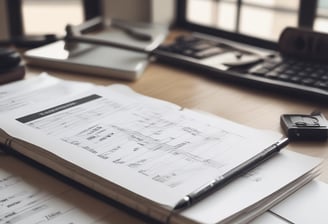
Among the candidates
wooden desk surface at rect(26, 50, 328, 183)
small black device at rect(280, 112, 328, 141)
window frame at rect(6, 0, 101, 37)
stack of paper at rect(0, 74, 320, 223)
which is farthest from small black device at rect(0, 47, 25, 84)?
small black device at rect(280, 112, 328, 141)

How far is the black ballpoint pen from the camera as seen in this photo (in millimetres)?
624

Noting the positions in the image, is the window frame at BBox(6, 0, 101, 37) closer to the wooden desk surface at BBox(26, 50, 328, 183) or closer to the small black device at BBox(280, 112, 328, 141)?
the wooden desk surface at BBox(26, 50, 328, 183)

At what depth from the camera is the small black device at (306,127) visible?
87 cm

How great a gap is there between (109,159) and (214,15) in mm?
1028

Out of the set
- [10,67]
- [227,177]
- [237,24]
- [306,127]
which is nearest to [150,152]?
[227,177]

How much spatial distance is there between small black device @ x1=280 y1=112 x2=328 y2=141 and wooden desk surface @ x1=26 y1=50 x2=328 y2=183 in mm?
14

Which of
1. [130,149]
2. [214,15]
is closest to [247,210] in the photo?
[130,149]

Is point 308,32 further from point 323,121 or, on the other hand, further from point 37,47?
point 37,47

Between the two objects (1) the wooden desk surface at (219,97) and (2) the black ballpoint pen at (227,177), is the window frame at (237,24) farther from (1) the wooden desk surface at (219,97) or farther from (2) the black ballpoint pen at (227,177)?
(2) the black ballpoint pen at (227,177)

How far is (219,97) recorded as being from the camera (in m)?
1.08

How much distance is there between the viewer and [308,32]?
1164 millimetres

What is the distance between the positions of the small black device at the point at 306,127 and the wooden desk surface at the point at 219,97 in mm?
14

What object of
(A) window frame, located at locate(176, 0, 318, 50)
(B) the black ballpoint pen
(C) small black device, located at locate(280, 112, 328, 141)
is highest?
(A) window frame, located at locate(176, 0, 318, 50)

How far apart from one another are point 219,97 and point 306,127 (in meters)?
0.24
